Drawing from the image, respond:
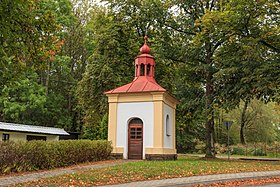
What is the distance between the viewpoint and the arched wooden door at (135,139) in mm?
19516

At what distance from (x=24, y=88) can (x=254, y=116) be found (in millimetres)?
30771

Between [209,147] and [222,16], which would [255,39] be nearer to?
[222,16]

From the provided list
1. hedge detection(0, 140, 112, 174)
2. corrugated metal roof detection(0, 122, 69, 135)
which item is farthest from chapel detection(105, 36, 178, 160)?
corrugated metal roof detection(0, 122, 69, 135)

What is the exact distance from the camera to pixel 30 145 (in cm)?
1360

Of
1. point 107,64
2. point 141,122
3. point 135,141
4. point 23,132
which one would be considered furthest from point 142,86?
point 23,132

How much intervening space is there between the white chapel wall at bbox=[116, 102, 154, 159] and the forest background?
172 inches

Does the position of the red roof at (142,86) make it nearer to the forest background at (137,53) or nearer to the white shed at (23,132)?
the forest background at (137,53)

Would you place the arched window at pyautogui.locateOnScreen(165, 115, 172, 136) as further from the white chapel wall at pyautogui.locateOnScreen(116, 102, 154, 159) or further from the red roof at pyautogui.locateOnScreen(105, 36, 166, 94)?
the red roof at pyautogui.locateOnScreen(105, 36, 166, 94)

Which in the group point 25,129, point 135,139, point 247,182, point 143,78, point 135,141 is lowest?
point 247,182

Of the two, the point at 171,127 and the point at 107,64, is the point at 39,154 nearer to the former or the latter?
the point at 171,127

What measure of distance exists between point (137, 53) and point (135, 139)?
9091 millimetres

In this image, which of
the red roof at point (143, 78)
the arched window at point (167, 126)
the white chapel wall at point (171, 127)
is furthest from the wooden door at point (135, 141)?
the red roof at point (143, 78)

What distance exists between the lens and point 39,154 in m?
13.8

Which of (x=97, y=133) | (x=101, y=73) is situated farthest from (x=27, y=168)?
(x=97, y=133)
